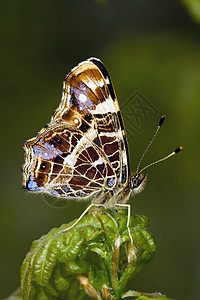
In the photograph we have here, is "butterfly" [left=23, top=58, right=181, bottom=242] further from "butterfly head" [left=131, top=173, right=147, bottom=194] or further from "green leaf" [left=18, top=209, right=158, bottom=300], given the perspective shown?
"green leaf" [left=18, top=209, right=158, bottom=300]

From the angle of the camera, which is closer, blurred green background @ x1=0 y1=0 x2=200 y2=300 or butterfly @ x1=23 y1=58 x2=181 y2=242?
butterfly @ x1=23 y1=58 x2=181 y2=242

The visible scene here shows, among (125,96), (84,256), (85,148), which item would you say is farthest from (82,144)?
(125,96)

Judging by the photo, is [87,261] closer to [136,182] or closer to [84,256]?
[84,256]

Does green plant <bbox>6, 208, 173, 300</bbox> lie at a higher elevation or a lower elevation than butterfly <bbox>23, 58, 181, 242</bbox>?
lower

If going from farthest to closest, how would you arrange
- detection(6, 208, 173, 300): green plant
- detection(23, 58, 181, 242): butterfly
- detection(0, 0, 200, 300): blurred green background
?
detection(0, 0, 200, 300): blurred green background
detection(23, 58, 181, 242): butterfly
detection(6, 208, 173, 300): green plant

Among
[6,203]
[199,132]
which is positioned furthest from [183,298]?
[6,203]

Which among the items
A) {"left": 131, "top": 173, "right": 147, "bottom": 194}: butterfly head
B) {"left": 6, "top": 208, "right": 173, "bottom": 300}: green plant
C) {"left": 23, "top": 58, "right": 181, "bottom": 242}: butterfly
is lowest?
{"left": 6, "top": 208, "right": 173, "bottom": 300}: green plant

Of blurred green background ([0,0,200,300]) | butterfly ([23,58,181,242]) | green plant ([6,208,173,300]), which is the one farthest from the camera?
blurred green background ([0,0,200,300])

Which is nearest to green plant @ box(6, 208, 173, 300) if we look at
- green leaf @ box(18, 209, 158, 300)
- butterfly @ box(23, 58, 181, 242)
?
green leaf @ box(18, 209, 158, 300)

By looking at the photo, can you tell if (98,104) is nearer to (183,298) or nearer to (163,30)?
(163,30)
